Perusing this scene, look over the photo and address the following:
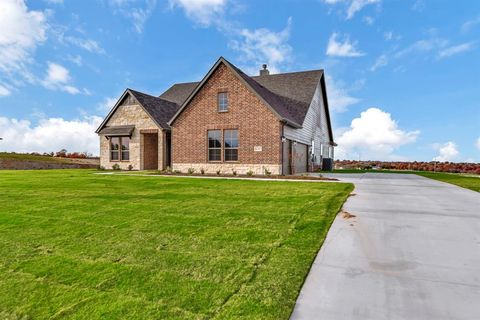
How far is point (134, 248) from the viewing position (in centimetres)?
425

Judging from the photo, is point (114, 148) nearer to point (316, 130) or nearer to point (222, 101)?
point (222, 101)

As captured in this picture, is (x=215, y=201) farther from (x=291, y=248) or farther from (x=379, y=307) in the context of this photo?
(x=379, y=307)

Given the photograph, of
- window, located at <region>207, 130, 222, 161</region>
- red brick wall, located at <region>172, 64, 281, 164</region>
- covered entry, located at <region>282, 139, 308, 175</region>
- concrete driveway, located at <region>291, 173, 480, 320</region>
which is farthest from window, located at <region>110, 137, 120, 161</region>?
concrete driveway, located at <region>291, 173, 480, 320</region>

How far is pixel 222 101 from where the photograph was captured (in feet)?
61.1

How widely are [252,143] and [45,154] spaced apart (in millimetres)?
30797

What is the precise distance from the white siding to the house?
0.07m

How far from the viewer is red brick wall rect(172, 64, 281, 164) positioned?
17.3 m

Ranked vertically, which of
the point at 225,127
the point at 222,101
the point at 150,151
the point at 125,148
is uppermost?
the point at 222,101

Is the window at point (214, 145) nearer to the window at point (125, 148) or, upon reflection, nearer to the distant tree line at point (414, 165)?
the window at point (125, 148)

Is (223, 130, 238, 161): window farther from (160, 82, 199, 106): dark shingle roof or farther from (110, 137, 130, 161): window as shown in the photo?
(160, 82, 199, 106): dark shingle roof

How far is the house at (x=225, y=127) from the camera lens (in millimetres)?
17547

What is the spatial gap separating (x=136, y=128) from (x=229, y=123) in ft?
33.2

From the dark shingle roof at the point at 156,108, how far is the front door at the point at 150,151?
1596 millimetres

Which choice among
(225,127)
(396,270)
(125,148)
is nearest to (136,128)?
(125,148)
